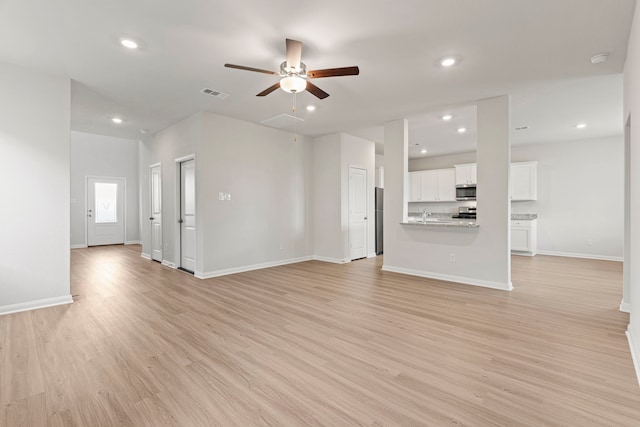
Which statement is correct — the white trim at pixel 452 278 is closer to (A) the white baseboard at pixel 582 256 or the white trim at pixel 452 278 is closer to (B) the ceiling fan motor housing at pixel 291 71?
(B) the ceiling fan motor housing at pixel 291 71

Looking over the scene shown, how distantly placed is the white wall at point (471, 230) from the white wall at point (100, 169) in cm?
868

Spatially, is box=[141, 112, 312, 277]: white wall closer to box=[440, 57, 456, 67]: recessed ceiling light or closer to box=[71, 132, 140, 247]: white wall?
box=[71, 132, 140, 247]: white wall

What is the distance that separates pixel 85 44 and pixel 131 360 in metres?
3.03

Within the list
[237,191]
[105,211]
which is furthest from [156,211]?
[105,211]

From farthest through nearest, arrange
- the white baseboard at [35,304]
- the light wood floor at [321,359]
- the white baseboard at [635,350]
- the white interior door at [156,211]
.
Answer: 1. the white interior door at [156,211]
2. the white baseboard at [35,304]
3. the white baseboard at [635,350]
4. the light wood floor at [321,359]

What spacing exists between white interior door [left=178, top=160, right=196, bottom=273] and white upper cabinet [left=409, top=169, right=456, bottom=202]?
6529mm

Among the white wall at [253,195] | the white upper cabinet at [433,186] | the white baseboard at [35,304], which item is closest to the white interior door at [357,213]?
the white wall at [253,195]

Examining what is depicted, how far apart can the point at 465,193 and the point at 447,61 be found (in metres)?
5.82

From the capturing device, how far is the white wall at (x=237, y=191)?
5113 mm

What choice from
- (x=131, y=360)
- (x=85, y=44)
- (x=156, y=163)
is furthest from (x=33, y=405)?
(x=156, y=163)

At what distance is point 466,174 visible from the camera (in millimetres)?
8148

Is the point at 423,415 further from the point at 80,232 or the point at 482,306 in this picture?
the point at 80,232

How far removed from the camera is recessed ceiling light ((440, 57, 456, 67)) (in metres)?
3.19

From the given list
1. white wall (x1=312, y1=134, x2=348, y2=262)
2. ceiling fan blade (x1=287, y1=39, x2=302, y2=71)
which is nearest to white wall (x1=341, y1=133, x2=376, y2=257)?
white wall (x1=312, y1=134, x2=348, y2=262)
